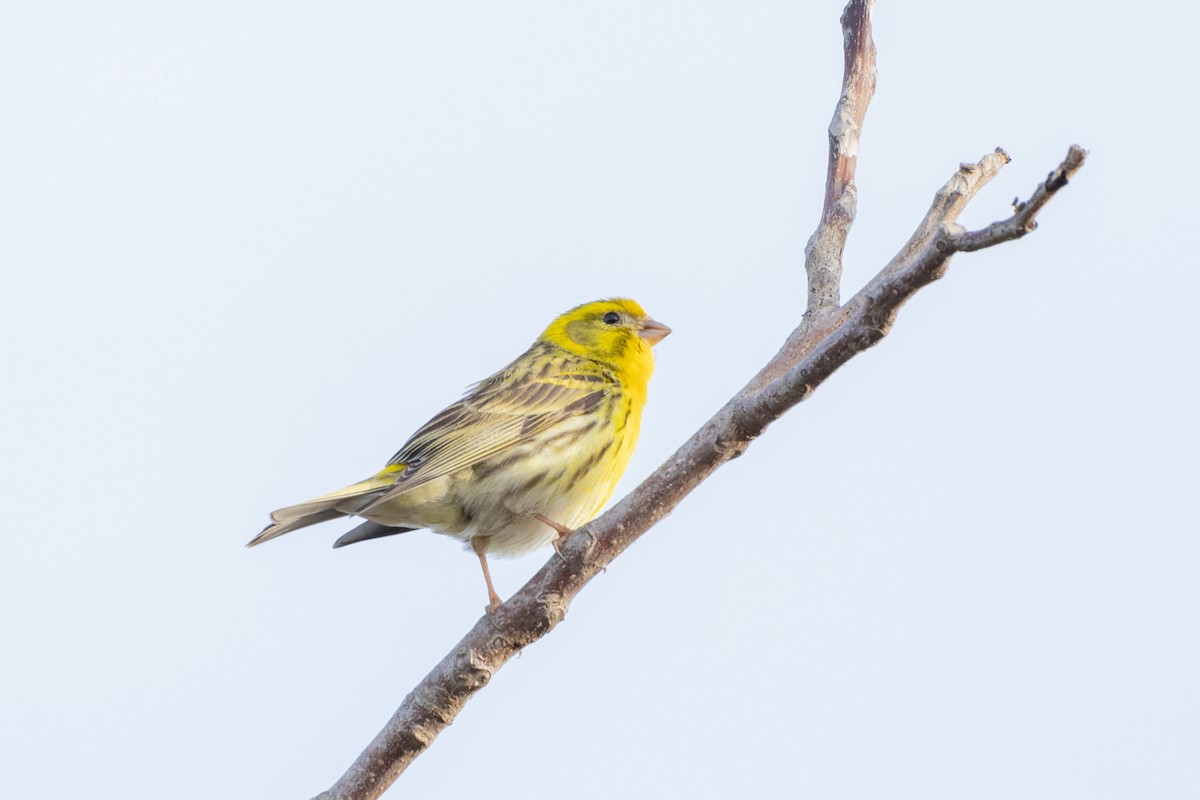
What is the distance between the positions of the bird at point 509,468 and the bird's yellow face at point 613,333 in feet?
0.42

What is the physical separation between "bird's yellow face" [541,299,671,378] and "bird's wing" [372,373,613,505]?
376mm

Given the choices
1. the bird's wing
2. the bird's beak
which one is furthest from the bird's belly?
the bird's beak

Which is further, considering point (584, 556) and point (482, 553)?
point (482, 553)

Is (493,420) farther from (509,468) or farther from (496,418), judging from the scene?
(509,468)

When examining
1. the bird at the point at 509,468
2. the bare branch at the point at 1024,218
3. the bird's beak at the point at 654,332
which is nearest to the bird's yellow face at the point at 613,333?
the bird's beak at the point at 654,332

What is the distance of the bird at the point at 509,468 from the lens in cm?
685

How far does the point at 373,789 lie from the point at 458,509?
266 cm

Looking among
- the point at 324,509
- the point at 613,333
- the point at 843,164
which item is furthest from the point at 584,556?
the point at 613,333

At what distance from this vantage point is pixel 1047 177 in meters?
3.38

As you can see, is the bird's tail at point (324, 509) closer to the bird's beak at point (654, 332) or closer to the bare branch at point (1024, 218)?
the bird's beak at point (654, 332)

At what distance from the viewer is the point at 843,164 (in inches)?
218

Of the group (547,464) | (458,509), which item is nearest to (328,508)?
(458,509)

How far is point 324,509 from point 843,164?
2931 millimetres

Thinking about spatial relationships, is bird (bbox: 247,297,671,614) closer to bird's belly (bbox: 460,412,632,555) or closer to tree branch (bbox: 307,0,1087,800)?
bird's belly (bbox: 460,412,632,555)
